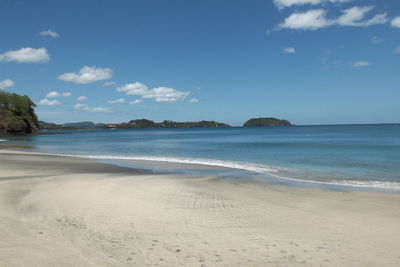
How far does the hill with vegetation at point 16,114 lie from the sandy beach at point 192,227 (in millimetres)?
96180

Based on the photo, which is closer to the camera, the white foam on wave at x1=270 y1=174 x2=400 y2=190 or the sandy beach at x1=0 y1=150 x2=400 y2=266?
the sandy beach at x1=0 y1=150 x2=400 y2=266

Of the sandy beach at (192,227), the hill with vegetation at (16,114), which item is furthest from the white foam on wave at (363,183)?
the hill with vegetation at (16,114)

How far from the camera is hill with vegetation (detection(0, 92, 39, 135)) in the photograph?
90.2 meters

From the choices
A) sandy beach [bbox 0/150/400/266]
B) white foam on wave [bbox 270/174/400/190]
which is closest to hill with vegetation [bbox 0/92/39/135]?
sandy beach [bbox 0/150/400/266]

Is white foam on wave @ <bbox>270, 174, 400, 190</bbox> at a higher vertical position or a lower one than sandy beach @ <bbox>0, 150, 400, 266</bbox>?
lower

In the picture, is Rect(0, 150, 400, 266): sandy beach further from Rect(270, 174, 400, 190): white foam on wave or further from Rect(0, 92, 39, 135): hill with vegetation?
Rect(0, 92, 39, 135): hill with vegetation

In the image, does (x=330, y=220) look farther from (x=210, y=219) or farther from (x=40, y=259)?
(x=40, y=259)

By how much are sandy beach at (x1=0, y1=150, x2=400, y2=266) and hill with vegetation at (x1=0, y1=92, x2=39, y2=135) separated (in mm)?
96180

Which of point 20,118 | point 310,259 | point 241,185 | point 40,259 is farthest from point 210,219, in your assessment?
point 20,118

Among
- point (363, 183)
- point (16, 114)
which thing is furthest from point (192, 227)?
point (16, 114)

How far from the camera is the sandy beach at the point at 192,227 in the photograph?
5.14 meters

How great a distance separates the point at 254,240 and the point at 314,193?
6.43 metres

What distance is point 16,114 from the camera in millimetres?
101750

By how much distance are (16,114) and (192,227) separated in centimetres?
11725
